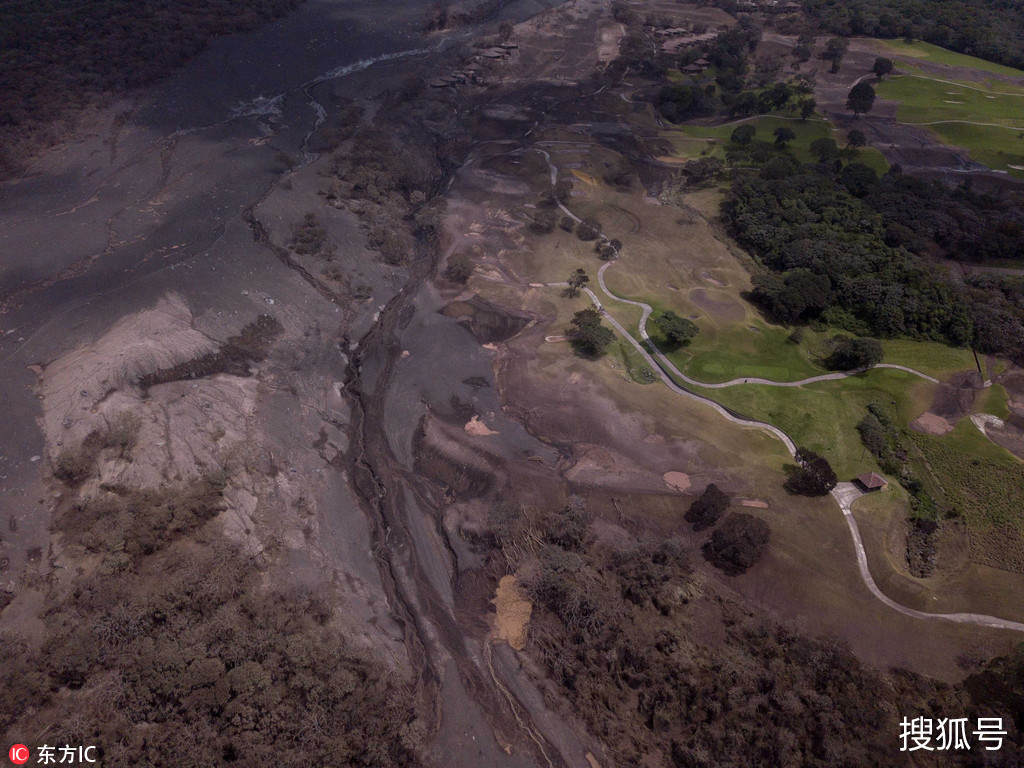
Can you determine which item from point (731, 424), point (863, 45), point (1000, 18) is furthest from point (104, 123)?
point (1000, 18)

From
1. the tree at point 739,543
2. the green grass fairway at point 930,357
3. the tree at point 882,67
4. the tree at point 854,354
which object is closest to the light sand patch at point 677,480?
the tree at point 739,543

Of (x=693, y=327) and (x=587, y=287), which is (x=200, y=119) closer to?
(x=587, y=287)

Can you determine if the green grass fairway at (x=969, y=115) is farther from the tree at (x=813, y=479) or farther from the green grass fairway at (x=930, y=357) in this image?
the tree at (x=813, y=479)

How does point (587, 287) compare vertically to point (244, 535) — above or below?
above

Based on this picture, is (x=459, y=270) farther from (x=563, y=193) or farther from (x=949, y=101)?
(x=949, y=101)

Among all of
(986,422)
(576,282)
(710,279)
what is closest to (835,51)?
(710,279)

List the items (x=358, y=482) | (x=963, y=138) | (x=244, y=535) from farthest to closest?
(x=963, y=138), (x=358, y=482), (x=244, y=535)

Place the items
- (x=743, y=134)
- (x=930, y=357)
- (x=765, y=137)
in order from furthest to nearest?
(x=765, y=137)
(x=743, y=134)
(x=930, y=357)
